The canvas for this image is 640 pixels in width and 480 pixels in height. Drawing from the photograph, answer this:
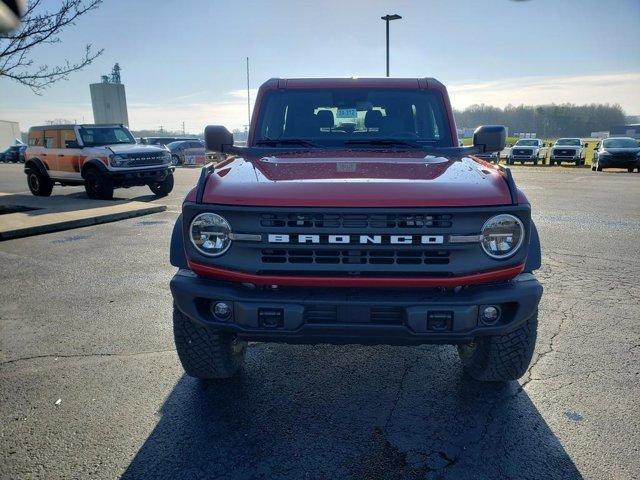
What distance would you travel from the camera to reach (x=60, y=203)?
39.8ft

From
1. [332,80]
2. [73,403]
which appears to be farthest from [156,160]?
[73,403]

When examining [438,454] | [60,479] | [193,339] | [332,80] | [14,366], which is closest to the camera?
[60,479]

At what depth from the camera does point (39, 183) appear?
1429 cm

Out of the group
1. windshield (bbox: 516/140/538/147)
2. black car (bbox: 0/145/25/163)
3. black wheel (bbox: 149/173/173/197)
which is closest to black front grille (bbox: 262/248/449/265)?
black wheel (bbox: 149/173/173/197)

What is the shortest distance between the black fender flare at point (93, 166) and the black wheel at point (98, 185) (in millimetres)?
106

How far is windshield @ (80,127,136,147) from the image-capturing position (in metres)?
13.3

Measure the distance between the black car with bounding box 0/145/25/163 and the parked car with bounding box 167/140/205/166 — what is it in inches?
805

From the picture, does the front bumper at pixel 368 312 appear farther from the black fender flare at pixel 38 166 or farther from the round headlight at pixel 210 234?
the black fender flare at pixel 38 166

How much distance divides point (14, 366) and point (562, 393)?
374 cm

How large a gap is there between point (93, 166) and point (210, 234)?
11733 millimetres

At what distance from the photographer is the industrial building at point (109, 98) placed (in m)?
82.3

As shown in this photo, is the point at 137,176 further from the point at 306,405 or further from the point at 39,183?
the point at 306,405

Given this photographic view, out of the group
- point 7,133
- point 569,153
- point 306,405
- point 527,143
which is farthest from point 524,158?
point 7,133

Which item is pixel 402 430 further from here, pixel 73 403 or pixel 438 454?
pixel 73 403
